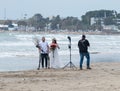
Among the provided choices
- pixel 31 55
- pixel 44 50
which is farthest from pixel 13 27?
pixel 44 50

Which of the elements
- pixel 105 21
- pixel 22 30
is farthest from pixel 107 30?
pixel 22 30

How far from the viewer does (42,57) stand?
19922 millimetres

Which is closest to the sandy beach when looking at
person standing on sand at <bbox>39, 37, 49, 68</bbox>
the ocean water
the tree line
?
person standing on sand at <bbox>39, 37, 49, 68</bbox>

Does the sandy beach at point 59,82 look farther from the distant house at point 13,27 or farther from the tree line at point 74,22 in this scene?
the tree line at point 74,22

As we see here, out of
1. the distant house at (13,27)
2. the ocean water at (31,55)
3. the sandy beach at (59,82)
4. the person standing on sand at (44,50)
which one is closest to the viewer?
the sandy beach at (59,82)

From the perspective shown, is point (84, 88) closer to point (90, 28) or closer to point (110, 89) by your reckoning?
point (110, 89)

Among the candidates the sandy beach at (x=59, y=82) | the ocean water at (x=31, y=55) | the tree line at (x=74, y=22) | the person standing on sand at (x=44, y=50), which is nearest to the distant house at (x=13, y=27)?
the tree line at (x=74, y=22)

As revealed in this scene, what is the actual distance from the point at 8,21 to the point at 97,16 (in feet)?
114

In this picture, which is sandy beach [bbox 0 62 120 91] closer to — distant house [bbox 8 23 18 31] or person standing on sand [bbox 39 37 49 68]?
person standing on sand [bbox 39 37 49 68]

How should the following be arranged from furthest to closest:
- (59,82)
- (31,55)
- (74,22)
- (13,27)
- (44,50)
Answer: (74,22) → (13,27) → (31,55) → (44,50) → (59,82)

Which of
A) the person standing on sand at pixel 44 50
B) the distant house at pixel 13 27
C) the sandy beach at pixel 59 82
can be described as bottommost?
the distant house at pixel 13 27

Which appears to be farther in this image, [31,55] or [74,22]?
[74,22]

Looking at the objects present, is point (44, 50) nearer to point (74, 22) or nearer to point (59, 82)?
point (59, 82)

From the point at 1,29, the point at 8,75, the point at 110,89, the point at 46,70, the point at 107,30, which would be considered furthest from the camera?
the point at 107,30
